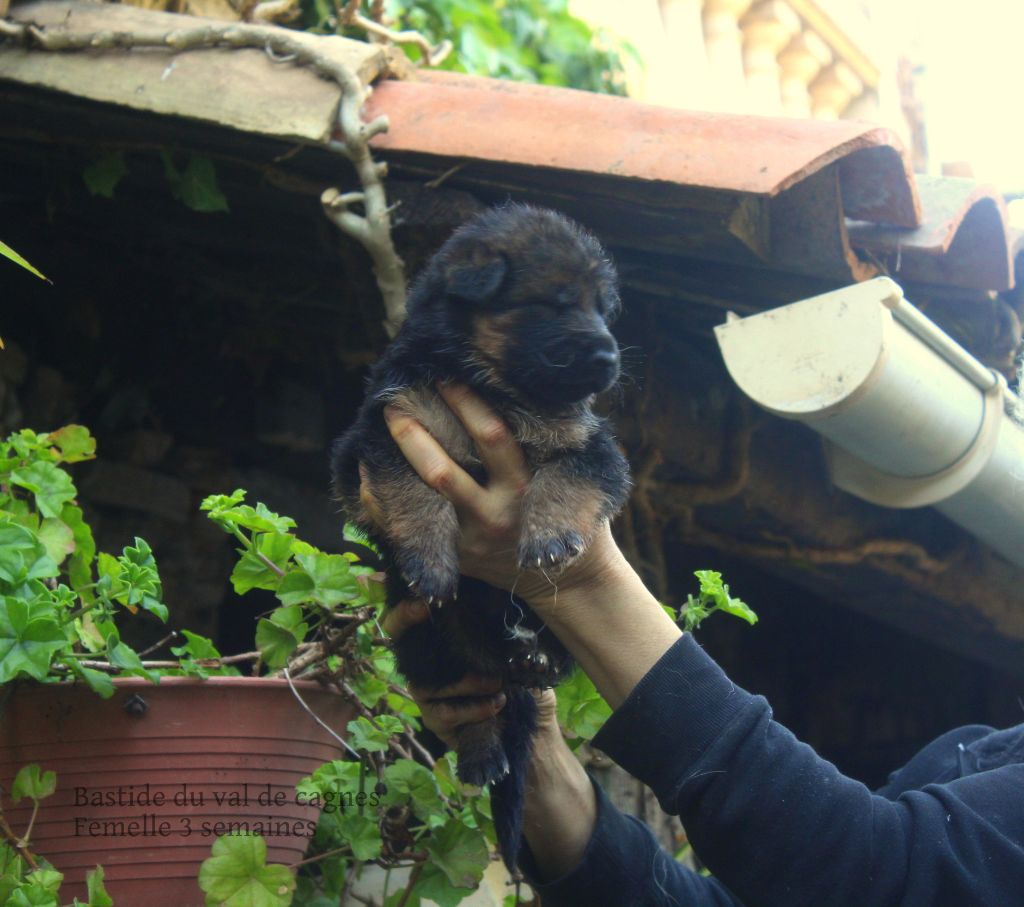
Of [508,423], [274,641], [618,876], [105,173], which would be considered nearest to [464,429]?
[508,423]

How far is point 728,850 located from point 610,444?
917 mm

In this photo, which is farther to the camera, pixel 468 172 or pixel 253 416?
pixel 253 416

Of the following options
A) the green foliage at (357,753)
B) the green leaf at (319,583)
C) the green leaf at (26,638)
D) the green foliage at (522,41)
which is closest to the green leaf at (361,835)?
the green foliage at (357,753)

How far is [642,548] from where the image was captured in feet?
14.8

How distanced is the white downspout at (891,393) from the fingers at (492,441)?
1243 mm

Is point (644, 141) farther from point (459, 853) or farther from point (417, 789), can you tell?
point (459, 853)

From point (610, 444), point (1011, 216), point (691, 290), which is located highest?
point (1011, 216)

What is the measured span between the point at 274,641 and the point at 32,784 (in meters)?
0.61

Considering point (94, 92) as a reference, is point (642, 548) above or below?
below

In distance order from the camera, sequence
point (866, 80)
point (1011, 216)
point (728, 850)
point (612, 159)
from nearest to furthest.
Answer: point (728, 850), point (612, 159), point (1011, 216), point (866, 80)

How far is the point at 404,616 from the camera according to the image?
270 cm

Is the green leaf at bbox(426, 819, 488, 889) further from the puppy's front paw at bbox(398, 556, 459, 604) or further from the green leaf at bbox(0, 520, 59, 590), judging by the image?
the green leaf at bbox(0, 520, 59, 590)

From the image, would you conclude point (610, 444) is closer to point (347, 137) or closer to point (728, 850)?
point (728, 850)

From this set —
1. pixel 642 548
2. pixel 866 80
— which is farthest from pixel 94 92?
pixel 866 80
